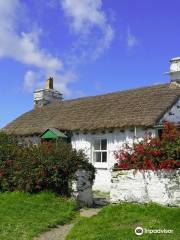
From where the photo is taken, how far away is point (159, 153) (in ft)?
40.0

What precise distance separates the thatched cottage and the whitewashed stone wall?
595 centimetres

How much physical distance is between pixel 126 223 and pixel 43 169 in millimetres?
5082

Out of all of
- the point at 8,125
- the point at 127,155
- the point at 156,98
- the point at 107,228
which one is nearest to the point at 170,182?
the point at 127,155

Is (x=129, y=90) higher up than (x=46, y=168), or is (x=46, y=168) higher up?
(x=129, y=90)

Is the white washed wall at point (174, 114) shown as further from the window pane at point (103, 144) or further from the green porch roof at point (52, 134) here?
the green porch roof at point (52, 134)

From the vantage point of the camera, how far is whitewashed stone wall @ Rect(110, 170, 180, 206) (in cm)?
1166

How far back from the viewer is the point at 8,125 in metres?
28.8

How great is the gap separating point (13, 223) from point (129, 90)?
14.6 meters

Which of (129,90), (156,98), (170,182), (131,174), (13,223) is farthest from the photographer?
(129,90)

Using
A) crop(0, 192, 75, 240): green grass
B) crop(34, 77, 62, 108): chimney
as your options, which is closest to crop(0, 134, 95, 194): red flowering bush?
A: crop(0, 192, 75, 240): green grass

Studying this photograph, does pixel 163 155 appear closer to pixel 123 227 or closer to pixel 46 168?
pixel 123 227

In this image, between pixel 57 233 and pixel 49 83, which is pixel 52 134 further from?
pixel 57 233

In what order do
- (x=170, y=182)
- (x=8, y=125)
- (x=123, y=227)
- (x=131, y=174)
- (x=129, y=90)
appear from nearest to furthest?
(x=123, y=227), (x=170, y=182), (x=131, y=174), (x=129, y=90), (x=8, y=125)

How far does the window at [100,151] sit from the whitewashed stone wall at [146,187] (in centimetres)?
774
